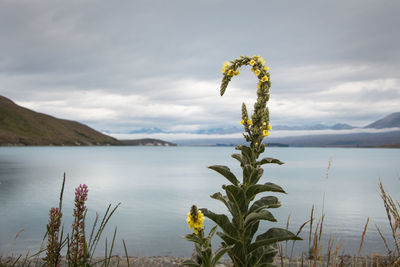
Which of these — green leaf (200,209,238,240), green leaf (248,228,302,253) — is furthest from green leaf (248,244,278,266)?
green leaf (200,209,238,240)

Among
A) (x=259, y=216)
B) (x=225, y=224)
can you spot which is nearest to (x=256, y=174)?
(x=259, y=216)

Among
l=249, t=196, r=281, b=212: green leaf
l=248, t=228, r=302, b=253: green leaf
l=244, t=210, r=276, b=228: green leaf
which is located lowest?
l=248, t=228, r=302, b=253: green leaf

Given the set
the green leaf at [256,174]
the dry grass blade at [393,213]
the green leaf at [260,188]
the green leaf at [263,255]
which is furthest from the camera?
the dry grass blade at [393,213]

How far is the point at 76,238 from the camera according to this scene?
279 cm

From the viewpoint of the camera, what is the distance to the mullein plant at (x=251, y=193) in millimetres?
3795

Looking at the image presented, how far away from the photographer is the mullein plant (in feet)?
12.5

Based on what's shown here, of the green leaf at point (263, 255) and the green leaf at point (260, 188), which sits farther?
the green leaf at point (263, 255)

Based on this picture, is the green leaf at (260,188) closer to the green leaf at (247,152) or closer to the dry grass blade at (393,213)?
the green leaf at (247,152)

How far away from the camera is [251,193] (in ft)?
12.8

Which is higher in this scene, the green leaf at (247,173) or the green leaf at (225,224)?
the green leaf at (247,173)

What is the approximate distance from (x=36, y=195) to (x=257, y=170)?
4243 cm

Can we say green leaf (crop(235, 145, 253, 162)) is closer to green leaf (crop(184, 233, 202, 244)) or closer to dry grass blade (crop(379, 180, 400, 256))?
green leaf (crop(184, 233, 202, 244))

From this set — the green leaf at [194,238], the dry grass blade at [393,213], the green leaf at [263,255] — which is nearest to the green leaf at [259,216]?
the green leaf at [263,255]

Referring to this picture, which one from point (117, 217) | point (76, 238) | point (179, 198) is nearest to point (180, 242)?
point (117, 217)
